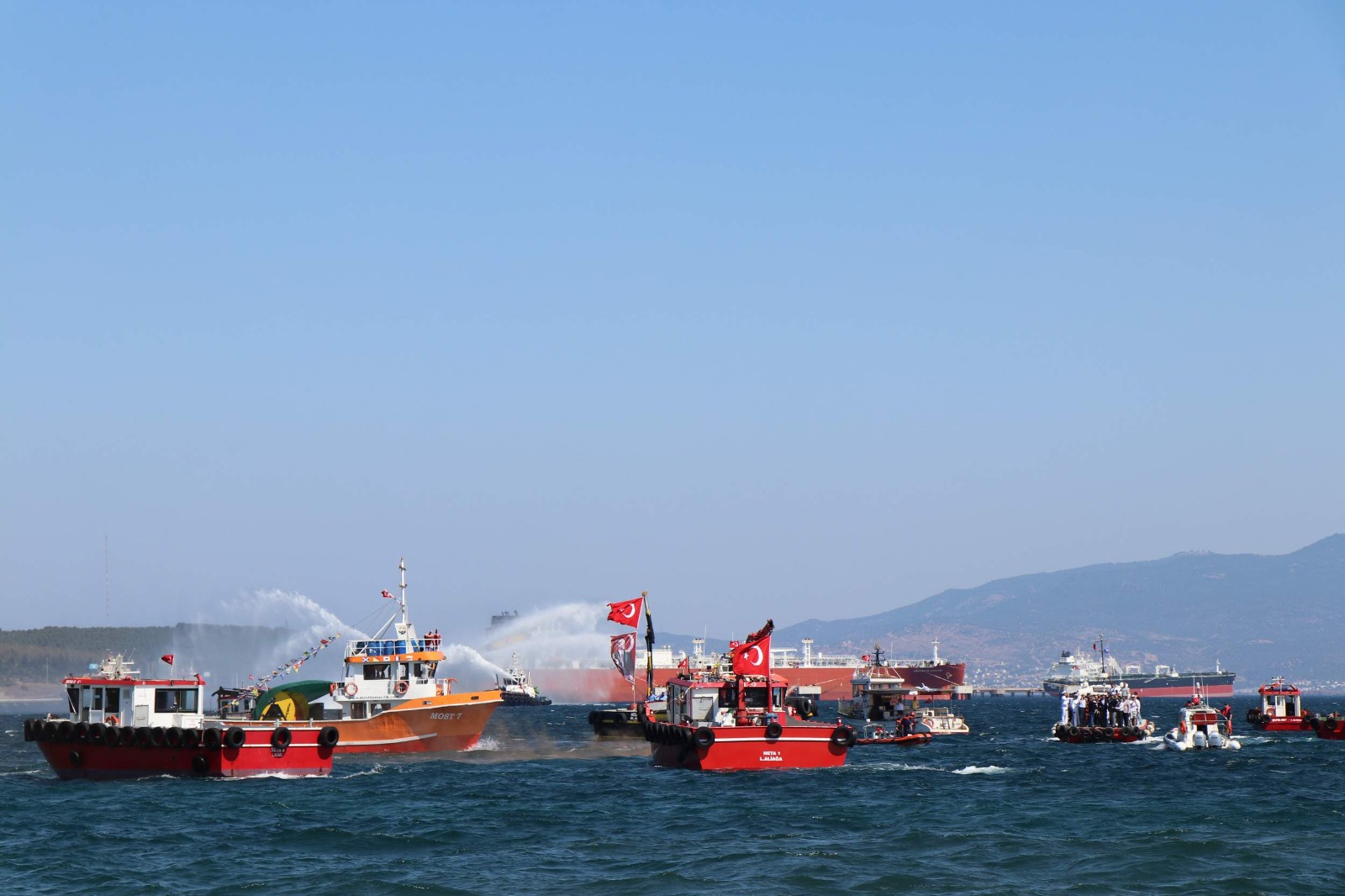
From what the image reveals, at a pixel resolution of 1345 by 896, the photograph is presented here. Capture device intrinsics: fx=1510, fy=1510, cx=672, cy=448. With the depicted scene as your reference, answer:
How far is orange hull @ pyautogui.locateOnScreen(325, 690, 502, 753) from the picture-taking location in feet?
242

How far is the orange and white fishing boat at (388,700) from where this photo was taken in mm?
73438

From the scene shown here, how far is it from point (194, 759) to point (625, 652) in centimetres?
4112

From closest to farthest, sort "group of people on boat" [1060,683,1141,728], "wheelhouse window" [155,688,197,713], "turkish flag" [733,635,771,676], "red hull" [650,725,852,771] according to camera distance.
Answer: "wheelhouse window" [155,688,197,713], "red hull" [650,725,852,771], "turkish flag" [733,635,771,676], "group of people on boat" [1060,683,1141,728]

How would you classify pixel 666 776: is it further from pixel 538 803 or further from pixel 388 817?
pixel 388 817

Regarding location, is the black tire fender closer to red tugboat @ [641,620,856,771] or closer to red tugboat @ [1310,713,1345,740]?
red tugboat @ [641,620,856,771]

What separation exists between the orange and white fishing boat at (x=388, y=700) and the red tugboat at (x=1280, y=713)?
211 ft

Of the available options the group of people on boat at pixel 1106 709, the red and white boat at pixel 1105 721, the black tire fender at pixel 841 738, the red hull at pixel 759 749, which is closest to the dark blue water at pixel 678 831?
the red hull at pixel 759 749

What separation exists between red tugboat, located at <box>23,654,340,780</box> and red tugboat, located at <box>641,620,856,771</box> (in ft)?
49.2

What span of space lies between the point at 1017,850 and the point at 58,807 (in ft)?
105

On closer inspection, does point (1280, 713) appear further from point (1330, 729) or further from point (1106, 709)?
point (1106, 709)

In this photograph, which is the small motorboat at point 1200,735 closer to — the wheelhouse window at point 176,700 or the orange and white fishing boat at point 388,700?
the orange and white fishing boat at point 388,700

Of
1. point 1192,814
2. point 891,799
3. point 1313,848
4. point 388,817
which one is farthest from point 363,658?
point 1313,848

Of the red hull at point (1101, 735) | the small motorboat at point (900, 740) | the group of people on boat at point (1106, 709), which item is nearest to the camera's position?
the small motorboat at point (900, 740)

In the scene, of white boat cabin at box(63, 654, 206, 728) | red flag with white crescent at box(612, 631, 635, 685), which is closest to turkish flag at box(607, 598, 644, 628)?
red flag with white crescent at box(612, 631, 635, 685)
